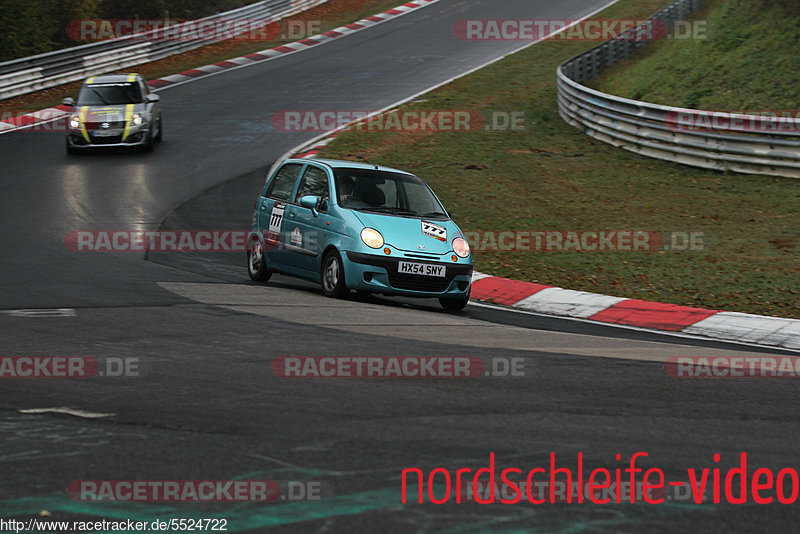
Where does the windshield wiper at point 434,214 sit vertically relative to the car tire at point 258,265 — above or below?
above

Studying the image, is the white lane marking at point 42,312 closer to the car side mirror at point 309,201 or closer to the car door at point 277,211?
the car side mirror at point 309,201

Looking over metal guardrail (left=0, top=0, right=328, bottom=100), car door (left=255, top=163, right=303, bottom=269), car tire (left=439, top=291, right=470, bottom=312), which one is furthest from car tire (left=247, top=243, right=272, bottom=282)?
metal guardrail (left=0, top=0, right=328, bottom=100)

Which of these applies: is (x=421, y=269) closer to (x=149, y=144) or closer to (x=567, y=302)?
(x=567, y=302)

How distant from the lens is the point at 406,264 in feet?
34.7

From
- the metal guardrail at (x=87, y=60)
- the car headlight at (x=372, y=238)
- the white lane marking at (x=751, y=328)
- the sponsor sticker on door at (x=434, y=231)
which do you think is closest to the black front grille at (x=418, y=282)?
the car headlight at (x=372, y=238)

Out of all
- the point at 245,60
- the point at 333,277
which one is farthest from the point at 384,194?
the point at 245,60

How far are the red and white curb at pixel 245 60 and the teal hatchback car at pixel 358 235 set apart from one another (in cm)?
1349

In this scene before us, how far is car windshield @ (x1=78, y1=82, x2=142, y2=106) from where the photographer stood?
2075 cm

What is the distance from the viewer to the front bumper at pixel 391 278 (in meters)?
10.5

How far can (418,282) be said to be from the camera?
10656 millimetres

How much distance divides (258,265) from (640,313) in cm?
470

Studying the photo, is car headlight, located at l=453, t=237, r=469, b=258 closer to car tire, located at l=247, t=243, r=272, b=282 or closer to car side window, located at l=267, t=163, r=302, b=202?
car side window, located at l=267, t=163, r=302, b=202

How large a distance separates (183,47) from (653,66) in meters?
16.4

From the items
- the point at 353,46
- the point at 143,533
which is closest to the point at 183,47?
the point at 353,46
